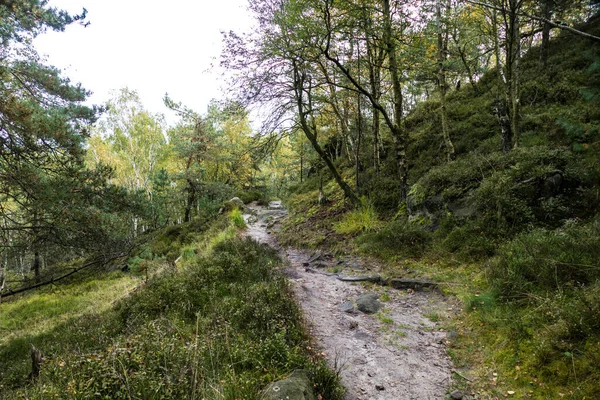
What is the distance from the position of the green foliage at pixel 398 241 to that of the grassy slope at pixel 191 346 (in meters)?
2.55

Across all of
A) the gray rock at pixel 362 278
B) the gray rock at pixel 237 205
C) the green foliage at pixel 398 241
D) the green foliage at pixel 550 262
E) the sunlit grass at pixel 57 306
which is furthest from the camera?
the gray rock at pixel 237 205

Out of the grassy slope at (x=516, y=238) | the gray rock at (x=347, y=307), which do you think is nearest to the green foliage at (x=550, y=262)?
the grassy slope at (x=516, y=238)

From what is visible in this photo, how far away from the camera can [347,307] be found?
5.07 metres

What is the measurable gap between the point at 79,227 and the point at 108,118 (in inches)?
938

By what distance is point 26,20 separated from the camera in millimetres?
6703

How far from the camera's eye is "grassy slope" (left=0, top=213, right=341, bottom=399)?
100 inches

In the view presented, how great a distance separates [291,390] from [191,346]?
1289 millimetres

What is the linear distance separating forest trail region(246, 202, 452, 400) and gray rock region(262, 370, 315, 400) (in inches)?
19.1

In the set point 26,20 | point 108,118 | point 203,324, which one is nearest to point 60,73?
point 26,20

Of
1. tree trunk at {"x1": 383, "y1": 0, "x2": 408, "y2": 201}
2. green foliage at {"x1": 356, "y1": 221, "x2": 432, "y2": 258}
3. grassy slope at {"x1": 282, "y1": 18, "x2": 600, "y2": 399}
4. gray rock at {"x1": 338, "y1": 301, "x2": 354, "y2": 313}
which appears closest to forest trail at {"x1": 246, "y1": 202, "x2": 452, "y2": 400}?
gray rock at {"x1": 338, "y1": 301, "x2": 354, "y2": 313}

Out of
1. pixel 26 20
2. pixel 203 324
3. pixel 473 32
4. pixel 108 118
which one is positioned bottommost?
pixel 203 324

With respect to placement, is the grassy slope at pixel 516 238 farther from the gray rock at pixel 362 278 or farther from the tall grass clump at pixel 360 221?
the gray rock at pixel 362 278

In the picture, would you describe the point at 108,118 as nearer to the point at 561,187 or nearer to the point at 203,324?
the point at 203,324

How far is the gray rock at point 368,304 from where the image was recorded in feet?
15.9
